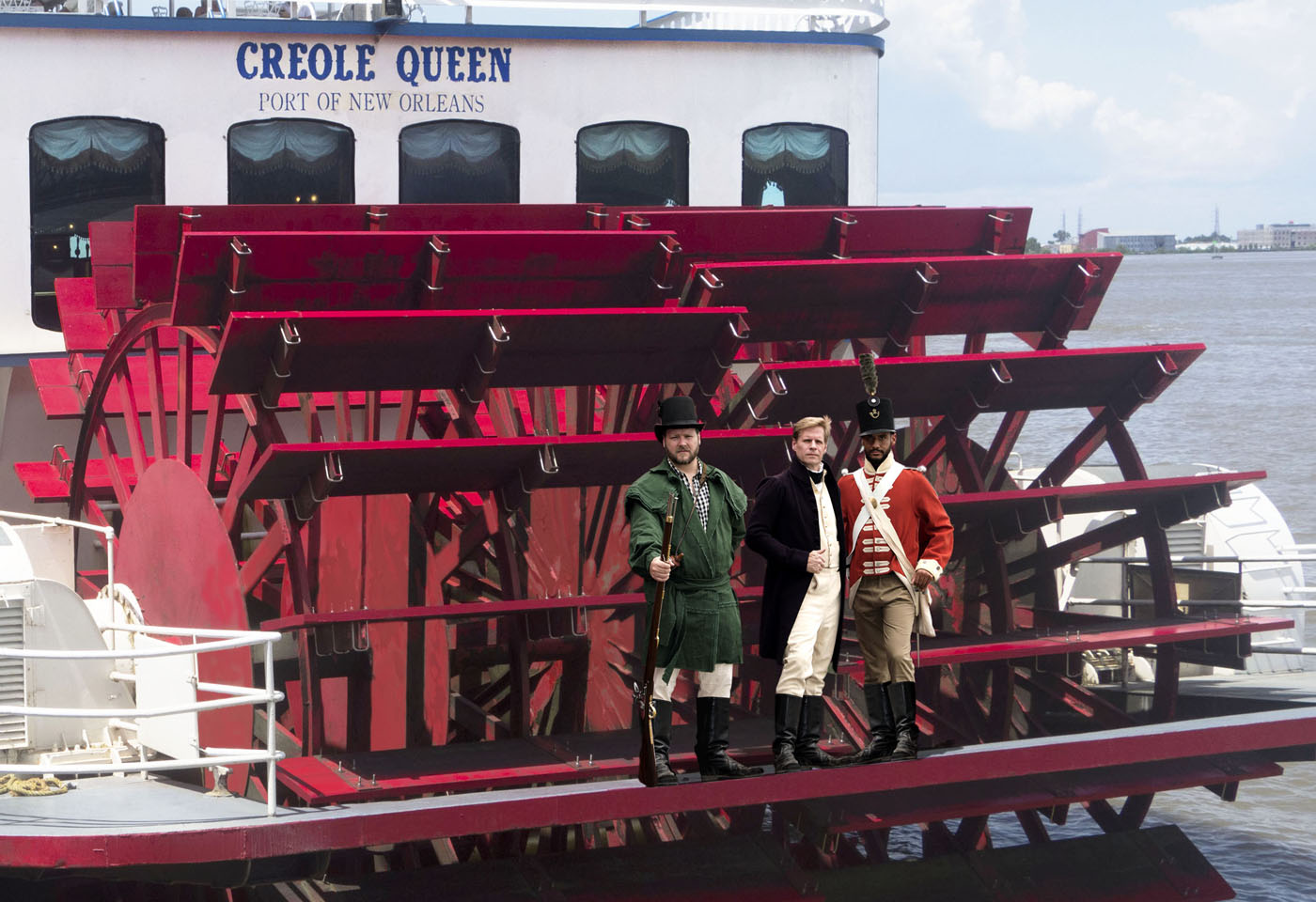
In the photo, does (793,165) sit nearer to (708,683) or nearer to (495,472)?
(495,472)

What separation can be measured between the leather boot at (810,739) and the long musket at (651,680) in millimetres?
508

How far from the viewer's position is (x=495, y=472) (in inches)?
298

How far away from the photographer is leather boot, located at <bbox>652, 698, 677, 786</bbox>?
5785mm

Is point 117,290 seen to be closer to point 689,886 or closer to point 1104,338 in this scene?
point 689,886

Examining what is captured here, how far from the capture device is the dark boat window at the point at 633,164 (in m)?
11.1

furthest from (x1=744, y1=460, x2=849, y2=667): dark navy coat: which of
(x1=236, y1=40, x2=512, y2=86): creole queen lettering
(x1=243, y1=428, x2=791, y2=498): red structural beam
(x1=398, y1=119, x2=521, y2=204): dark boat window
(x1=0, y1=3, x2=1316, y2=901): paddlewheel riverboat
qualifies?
(x1=236, y1=40, x2=512, y2=86): creole queen lettering

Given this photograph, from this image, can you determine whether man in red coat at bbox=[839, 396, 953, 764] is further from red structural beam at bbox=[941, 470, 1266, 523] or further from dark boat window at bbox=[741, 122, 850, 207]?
dark boat window at bbox=[741, 122, 850, 207]

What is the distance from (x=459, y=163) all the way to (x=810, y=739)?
590 cm

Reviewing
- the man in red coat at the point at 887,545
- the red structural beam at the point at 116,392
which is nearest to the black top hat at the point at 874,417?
the man in red coat at the point at 887,545

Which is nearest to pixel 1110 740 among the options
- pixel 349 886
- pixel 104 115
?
pixel 349 886

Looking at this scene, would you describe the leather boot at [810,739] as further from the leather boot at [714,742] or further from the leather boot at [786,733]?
the leather boot at [714,742]

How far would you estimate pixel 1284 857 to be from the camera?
9969 mm

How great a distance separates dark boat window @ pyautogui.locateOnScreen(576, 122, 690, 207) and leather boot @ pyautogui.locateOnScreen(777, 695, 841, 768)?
572 centimetres

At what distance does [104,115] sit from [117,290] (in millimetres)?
1600
